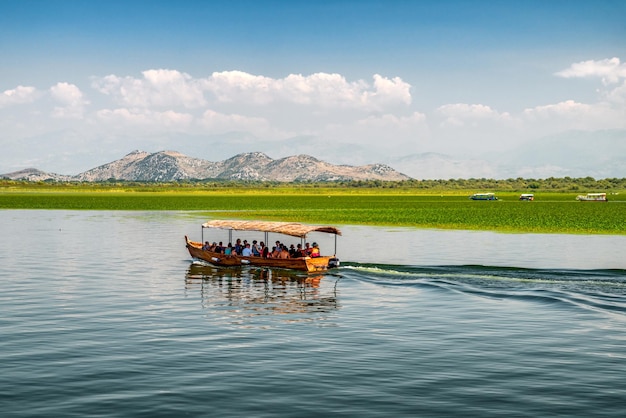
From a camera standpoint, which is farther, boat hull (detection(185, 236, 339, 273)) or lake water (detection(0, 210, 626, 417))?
boat hull (detection(185, 236, 339, 273))

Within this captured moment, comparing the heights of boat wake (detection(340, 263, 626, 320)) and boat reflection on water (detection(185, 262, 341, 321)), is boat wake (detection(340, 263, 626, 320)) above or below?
above

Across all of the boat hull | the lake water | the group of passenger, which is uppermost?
the group of passenger

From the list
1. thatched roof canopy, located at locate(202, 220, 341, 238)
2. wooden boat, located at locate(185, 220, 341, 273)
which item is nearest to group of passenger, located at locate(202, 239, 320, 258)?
wooden boat, located at locate(185, 220, 341, 273)

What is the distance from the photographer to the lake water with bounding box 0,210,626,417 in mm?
21516

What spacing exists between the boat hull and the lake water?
761 millimetres

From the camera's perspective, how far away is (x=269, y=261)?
53.2 meters

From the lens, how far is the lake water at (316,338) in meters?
21.5

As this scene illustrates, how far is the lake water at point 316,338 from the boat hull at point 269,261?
0.76 meters

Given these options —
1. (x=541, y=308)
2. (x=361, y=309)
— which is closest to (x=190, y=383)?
(x=361, y=309)

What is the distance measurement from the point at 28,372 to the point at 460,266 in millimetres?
35177

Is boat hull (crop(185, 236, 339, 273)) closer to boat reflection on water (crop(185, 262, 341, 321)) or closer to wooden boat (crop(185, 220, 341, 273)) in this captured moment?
wooden boat (crop(185, 220, 341, 273))

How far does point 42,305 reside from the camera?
3712cm

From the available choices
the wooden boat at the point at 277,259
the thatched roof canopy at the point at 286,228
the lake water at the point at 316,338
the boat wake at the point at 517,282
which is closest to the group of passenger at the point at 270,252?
the wooden boat at the point at 277,259

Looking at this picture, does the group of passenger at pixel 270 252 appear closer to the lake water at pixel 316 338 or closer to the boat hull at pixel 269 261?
the boat hull at pixel 269 261
